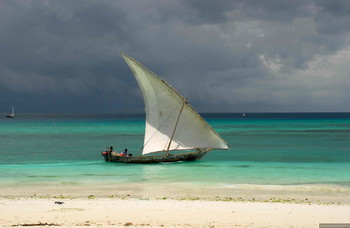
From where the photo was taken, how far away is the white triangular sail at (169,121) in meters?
32.4

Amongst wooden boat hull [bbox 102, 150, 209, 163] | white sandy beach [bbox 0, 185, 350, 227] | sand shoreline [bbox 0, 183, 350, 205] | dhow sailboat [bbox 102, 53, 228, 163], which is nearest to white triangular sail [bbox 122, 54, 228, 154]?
dhow sailboat [bbox 102, 53, 228, 163]

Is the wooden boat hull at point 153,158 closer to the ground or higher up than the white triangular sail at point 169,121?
closer to the ground

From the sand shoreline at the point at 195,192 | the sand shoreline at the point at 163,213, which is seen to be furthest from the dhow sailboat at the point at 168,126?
the sand shoreline at the point at 163,213

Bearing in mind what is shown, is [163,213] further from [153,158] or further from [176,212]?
[153,158]

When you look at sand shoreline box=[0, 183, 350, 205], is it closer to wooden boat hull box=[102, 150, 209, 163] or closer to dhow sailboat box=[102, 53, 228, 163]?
wooden boat hull box=[102, 150, 209, 163]

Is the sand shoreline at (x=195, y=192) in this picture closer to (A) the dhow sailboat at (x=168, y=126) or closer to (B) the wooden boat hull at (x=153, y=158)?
(B) the wooden boat hull at (x=153, y=158)

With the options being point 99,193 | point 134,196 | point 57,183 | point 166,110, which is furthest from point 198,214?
point 166,110

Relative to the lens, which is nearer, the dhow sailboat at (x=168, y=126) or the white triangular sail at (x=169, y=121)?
the white triangular sail at (x=169, y=121)

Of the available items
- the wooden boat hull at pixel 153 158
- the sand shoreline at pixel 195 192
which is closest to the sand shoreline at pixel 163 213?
the sand shoreline at pixel 195 192

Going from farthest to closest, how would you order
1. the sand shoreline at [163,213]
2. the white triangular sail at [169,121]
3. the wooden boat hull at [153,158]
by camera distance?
the wooden boat hull at [153,158] → the white triangular sail at [169,121] → the sand shoreline at [163,213]

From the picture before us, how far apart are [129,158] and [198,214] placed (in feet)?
67.2

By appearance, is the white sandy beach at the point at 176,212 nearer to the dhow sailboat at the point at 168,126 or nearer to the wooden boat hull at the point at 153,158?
the dhow sailboat at the point at 168,126

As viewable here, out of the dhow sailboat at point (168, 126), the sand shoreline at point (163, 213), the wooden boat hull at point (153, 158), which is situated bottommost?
the sand shoreline at point (163, 213)

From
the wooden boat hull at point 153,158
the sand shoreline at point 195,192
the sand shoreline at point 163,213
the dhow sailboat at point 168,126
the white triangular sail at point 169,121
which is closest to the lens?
the sand shoreline at point 163,213
